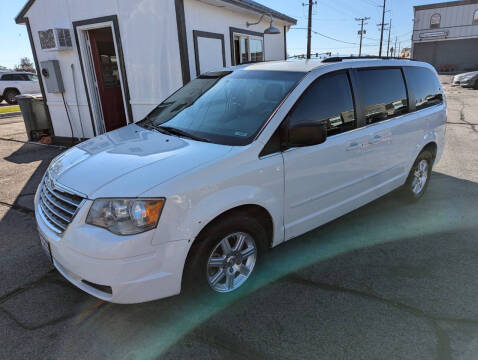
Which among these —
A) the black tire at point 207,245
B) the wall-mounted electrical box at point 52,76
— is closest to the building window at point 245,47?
the wall-mounted electrical box at point 52,76

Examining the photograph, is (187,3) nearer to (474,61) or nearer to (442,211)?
(442,211)

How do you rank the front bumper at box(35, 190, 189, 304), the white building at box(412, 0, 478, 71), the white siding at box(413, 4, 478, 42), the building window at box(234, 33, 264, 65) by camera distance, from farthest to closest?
1. the white building at box(412, 0, 478, 71)
2. the white siding at box(413, 4, 478, 42)
3. the building window at box(234, 33, 264, 65)
4. the front bumper at box(35, 190, 189, 304)

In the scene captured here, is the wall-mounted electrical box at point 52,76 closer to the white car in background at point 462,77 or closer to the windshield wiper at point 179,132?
the windshield wiper at point 179,132

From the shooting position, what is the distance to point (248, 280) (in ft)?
10.1

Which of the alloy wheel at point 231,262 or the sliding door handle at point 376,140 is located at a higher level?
the sliding door handle at point 376,140

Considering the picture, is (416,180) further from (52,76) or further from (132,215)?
(52,76)

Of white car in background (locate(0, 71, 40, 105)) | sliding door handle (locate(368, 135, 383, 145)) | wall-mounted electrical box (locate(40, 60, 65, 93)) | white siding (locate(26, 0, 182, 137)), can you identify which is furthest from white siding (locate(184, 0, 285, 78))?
white car in background (locate(0, 71, 40, 105))

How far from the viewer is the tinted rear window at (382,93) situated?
3559 mm

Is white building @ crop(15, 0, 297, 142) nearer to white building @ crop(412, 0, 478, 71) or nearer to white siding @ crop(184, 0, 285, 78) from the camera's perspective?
white siding @ crop(184, 0, 285, 78)

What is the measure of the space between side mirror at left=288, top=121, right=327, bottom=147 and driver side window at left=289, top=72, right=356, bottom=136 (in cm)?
13

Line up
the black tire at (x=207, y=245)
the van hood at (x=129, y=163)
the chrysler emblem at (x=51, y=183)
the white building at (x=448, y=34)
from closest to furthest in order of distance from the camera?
the van hood at (x=129, y=163), the black tire at (x=207, y=245), the chrysler emblem at (x=51, y=183), the white building at (x=448, y=34)

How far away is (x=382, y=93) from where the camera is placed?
3775 mm

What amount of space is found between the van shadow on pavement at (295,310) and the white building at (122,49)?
4.60m

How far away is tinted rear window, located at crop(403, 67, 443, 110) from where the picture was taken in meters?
4.26
